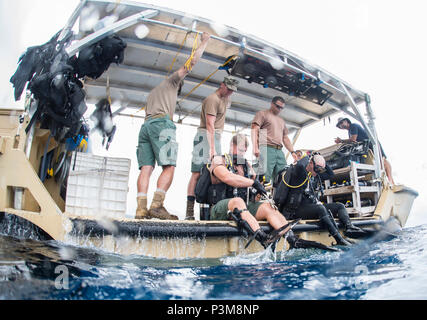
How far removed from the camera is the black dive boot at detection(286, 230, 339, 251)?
8.14 ft

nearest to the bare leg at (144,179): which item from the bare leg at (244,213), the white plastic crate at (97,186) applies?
the white plastic crate at (97,186)

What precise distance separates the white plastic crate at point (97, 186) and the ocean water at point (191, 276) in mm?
612

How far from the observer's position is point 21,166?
203cm

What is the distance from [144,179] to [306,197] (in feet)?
6.89

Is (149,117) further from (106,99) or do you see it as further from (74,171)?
(106,99)

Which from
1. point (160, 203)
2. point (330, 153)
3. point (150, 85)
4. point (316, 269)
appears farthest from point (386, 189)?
point (150, 85)

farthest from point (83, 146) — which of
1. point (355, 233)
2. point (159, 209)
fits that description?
point (355, 233)

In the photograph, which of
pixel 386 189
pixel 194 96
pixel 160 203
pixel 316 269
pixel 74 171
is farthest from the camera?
pixel 194 96

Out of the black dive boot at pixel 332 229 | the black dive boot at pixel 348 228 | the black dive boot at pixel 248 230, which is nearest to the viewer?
the black dive boot at pixel 248 230

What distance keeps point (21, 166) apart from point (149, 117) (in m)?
1.39

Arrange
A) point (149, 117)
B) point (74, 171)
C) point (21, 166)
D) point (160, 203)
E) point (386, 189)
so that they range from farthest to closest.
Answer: point (386, 189)
point (149, 117)
point (160, 203)
point (74, 171)
point (21, 166)

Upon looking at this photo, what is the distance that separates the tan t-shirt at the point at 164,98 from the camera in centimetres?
297

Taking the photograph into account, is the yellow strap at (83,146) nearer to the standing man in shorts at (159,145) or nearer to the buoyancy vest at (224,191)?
the standing man in shorts at (159,145)

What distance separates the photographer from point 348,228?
124 inches
